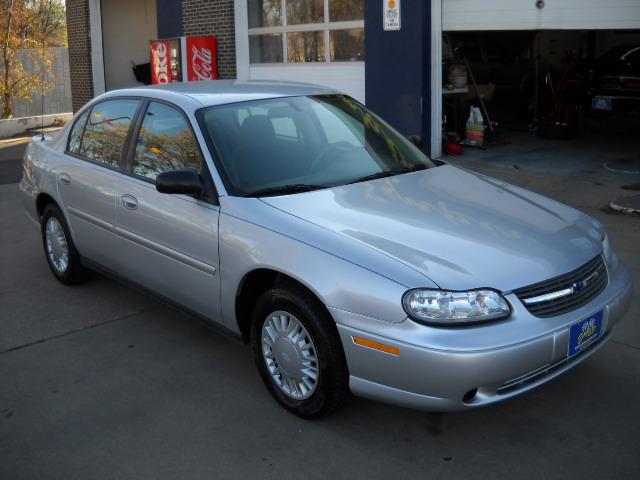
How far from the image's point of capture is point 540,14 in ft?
31.2

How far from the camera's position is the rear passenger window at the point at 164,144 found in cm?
461

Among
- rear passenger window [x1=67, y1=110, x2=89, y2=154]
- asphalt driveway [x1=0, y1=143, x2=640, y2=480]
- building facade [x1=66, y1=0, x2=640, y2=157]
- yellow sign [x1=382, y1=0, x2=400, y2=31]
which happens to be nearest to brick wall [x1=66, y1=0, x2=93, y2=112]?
building facade [x1=66, y1=0, x2=640, y2=157]

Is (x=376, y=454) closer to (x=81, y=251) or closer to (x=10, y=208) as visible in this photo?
(x=81, y=251)

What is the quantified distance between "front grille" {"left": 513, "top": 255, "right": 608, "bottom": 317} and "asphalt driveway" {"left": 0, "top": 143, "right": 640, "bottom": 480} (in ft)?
2.11

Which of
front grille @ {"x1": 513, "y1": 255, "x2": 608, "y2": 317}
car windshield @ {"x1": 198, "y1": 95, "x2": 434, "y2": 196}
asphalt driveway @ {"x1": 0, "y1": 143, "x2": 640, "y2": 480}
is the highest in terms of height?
car windshield @ {"x1": 198, "y1": 95, "x2": 434, "y2": 196}

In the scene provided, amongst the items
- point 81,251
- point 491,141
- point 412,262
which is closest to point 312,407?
point 412,262

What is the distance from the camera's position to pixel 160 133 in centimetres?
494

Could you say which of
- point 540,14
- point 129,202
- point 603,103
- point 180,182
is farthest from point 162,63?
→ point 180,182

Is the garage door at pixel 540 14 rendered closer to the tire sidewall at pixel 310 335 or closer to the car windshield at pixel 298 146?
the car windshield at pixel 298 146

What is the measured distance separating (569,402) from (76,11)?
52.7 feet

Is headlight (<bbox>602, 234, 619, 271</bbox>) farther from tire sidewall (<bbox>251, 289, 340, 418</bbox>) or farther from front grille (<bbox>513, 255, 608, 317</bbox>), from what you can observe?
tire sidewall (<bbox>251, 289, 340, 418</bbox>)

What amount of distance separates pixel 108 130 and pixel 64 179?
0.58 meters

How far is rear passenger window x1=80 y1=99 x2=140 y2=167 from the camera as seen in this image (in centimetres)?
531

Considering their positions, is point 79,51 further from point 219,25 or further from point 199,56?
point 219,25
